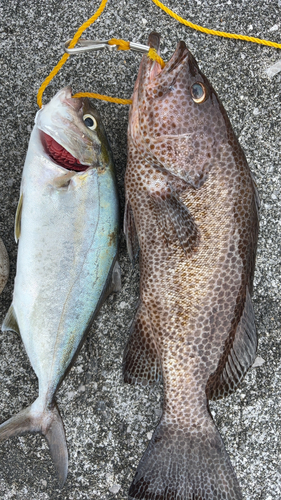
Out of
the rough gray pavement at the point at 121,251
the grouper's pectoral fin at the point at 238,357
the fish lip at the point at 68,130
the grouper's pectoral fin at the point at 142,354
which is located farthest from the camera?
the rough gray pavement at the point at 121,251

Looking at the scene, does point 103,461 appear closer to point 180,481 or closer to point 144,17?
point 180,481

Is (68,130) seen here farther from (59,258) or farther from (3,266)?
(3,266)

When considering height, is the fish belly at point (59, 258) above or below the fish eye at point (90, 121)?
below

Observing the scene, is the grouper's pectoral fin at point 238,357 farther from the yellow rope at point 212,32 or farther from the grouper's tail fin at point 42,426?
the yellow rope at point 212,32

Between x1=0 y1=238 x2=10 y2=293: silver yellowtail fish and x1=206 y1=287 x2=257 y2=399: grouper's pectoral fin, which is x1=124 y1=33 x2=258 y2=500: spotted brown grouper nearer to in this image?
x1=206 y1=287 x2=257 y2=399: grouper's pectoral fin

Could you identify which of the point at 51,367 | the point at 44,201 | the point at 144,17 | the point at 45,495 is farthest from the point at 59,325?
the point at 144,17

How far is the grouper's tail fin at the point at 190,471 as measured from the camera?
189 cm

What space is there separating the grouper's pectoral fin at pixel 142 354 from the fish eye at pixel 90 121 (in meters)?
0.90

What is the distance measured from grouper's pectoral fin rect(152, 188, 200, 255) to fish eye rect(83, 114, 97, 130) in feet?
1.41

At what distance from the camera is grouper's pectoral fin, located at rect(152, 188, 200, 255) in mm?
1800

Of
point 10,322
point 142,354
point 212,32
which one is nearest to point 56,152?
point 10,322

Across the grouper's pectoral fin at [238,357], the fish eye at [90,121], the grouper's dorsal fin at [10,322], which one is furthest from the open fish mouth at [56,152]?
the grouper's pectoral fin at [238,357]

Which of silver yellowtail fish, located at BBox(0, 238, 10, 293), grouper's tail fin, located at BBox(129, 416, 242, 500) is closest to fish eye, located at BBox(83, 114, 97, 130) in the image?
silver yellowtail fish, located at BBox(0, 238, 10, 293)

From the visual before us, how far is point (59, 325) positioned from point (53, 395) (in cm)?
35
